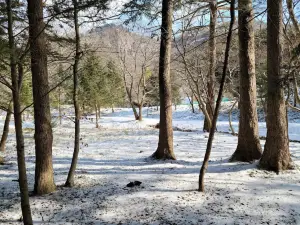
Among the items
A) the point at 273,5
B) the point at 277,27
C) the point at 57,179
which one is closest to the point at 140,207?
the point at 57,179

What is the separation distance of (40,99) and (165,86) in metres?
3.39

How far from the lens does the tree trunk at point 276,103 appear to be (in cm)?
533

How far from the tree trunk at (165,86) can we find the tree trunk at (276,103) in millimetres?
2472

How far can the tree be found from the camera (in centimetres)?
438

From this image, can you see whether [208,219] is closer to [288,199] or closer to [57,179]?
[288,199]

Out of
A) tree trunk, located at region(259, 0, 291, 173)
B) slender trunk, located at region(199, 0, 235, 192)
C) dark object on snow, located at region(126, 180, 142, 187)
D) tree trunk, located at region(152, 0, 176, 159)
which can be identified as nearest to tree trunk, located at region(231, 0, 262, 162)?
tree trunk, located at region(259, 0, 291, 173)

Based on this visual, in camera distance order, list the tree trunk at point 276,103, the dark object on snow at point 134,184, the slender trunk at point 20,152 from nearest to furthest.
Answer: the slender trunk at point 20,152
the dark object on snow at point 134,184
the tree trunk at point 276,103

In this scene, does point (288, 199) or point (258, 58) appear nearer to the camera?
point (288, 199)

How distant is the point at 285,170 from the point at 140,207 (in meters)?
3.15

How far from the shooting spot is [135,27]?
7184mm

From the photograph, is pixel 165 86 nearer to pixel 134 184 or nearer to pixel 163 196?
pixel 134 184

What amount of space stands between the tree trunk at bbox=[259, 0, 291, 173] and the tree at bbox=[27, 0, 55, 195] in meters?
4.32

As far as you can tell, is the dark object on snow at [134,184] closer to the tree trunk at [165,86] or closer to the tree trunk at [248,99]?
the tree trunk at [165,86]

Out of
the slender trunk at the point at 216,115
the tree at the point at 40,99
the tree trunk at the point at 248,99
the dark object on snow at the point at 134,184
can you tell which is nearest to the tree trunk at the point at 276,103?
the tree trunk at the point at 248,99
